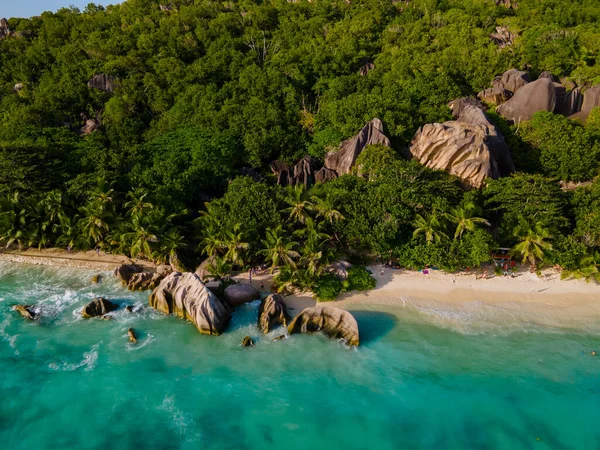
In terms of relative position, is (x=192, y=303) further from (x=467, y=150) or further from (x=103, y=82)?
(x=103, y=82)

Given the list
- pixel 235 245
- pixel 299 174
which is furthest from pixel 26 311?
pixel 299 174

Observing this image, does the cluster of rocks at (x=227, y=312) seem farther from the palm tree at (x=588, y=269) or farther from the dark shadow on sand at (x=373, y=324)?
the palm tree at (x=588, y=269)

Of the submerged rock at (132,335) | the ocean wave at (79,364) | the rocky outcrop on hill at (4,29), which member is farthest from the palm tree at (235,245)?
the rocky outcrop on hill at (4,29)

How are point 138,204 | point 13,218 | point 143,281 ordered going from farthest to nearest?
1. point 13,218
2. point 138,204
3. point 143,281

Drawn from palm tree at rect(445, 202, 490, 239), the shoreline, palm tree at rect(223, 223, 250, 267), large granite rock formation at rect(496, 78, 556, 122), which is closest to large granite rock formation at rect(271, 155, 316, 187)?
palm tree at rect(223, 223, 250, 267)

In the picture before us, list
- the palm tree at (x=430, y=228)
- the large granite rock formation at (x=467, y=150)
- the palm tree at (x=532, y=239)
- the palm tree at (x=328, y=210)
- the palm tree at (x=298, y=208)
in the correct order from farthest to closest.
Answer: the large granite rock formation at (x=467, y=150) < the palm tree at (x=298, y=208) < the palm tree at (x=328, y=210) < the palm tree at (x=430, y=228) < the palm tree at (x=532, y=239)

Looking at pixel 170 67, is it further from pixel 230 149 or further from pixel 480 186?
pixel 480 186
